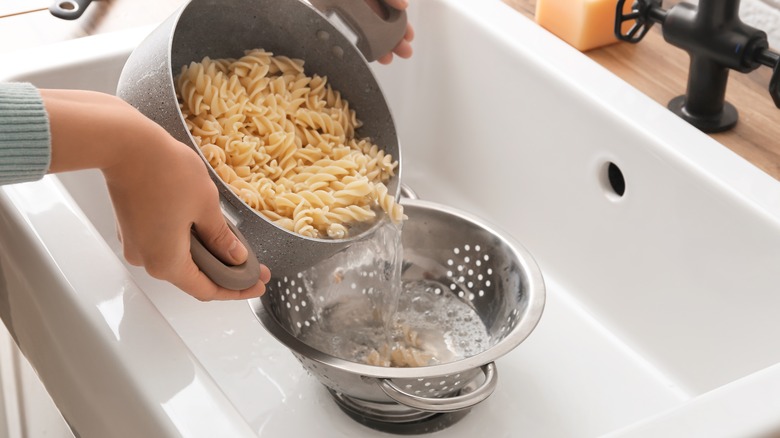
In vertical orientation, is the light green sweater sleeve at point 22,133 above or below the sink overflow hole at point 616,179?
above

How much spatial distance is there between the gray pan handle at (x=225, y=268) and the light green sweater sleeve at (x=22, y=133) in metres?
0.13

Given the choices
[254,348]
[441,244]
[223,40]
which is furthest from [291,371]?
[223,40]

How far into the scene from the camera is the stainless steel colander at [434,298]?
0.84 metres

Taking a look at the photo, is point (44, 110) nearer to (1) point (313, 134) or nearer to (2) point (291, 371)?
(1) point (313, 134)

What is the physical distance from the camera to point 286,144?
854 mm

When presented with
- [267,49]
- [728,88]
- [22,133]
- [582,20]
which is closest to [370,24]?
[267,49]

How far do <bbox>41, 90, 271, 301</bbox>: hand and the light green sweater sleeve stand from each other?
0.01 metres

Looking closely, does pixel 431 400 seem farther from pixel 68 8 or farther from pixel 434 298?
pixel 68 8

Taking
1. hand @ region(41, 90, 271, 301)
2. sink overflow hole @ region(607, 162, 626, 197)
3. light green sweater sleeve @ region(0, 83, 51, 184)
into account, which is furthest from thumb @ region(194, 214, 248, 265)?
sink overflow hole @ region(607, 162, 626, 197)

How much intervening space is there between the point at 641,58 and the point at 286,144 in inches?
19.5

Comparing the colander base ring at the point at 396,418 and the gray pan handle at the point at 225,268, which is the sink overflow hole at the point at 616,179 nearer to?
the colander base ring at the point at 396,418

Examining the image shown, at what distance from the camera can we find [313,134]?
896 mm

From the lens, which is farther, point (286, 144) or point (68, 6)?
point (68, 6)

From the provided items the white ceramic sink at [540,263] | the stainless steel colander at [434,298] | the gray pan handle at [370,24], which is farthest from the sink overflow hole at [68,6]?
the stainless steel colander at [434,298]
